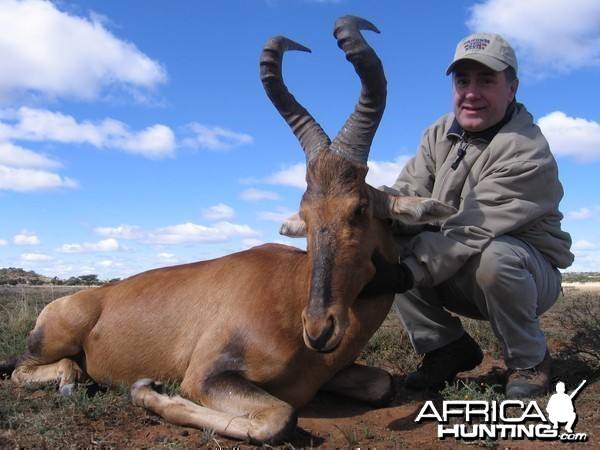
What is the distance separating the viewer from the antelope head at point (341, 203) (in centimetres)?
494

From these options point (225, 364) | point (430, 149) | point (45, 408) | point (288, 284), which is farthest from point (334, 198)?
point (45, 408)

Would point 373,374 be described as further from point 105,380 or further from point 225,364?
point 105,380

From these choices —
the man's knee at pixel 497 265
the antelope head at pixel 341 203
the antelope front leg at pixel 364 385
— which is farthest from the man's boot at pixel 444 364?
the antelope head at pixel 341 203

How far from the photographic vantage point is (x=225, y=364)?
5.50m

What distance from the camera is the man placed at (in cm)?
605

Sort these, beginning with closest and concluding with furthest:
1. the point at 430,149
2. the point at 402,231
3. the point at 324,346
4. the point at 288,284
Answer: the point at 324,346 → the point at 288,284 → the point at 402,231 → the point at 430,149

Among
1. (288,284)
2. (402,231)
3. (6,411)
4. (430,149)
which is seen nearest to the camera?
(6,411)

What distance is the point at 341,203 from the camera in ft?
17.5

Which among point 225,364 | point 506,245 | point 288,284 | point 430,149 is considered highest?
point 430,149

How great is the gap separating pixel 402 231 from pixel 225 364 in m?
2.18

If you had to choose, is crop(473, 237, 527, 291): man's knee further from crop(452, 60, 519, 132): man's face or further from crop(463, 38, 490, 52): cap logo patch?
crop(463, 38, 490, 52): cap logo patch

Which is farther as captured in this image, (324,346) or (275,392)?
(275,392)

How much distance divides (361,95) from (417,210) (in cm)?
124
